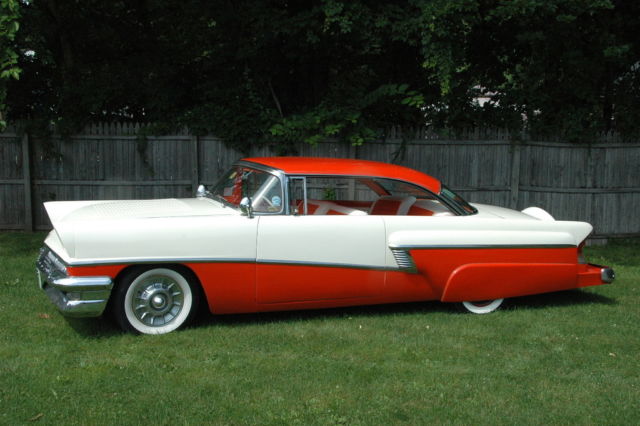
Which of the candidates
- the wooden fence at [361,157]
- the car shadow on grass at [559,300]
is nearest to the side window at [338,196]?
the car shadow on grass at [559,300]

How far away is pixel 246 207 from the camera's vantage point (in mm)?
5797

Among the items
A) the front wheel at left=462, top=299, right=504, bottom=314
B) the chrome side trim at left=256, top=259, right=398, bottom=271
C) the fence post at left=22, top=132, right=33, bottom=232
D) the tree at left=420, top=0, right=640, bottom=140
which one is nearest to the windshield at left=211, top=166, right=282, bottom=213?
the chrome side trim at left=256, top=259, right=398, bottom=271

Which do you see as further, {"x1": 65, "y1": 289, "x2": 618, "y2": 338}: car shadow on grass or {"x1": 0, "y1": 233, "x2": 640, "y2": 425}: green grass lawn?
{"x1": 65, "y1": 289, "x2": 618, "y2": 338}: car shadow on grass

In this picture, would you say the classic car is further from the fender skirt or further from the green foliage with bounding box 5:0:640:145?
the green foliage with bounding box 5:0:640:145

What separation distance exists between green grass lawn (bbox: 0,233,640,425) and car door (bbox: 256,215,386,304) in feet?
1.05

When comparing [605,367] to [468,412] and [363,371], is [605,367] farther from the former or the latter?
[363,371]

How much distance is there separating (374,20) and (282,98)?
103 inches

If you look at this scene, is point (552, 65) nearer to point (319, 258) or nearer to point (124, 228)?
point (319, 258)

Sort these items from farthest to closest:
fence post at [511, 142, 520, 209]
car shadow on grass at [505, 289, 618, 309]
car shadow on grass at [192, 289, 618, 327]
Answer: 1. fence post at [511, 142, 520, 209]
2. car shadow on grass at [505, 289, 618, 309]
3. car shadow on grass at [192, 289, 618, 327]

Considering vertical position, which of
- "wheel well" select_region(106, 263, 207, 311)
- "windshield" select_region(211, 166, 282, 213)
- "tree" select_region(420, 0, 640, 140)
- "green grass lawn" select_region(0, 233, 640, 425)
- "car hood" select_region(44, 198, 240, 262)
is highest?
"tree" select_region(420, 0, 640, 140)

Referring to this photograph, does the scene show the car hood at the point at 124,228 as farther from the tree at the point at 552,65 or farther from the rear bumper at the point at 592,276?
the tree at the point at 552,65

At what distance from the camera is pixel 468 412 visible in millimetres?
4336

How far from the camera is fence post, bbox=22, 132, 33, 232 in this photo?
→ 10883 millimetres

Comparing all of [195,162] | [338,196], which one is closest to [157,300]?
[338,196]
